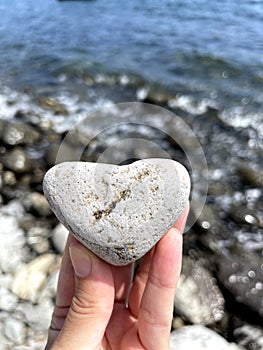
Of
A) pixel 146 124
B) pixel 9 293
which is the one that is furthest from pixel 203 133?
pixel 9 293

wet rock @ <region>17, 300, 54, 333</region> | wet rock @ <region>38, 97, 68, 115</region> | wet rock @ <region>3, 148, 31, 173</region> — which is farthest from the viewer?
wet rock @ <region>38, 97, 68, 115</region>

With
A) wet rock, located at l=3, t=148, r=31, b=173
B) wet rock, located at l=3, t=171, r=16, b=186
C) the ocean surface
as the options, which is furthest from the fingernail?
wet rock, located at l=3, t=148, r=31, b=173

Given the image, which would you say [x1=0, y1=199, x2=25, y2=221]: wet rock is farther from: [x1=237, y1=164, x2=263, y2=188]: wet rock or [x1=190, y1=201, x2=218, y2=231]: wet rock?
[x1=237, y1=164, x2=263, y2=188]: wet rock

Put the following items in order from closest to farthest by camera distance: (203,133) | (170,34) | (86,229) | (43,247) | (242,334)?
1. (86,229)
2. (242,334)
3. (43,247)
4. (203,133)
5. (170,34)

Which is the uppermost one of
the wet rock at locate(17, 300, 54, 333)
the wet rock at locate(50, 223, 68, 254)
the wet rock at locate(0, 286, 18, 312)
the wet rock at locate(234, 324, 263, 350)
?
the wet rock at locate(50, 223, 68, 254)

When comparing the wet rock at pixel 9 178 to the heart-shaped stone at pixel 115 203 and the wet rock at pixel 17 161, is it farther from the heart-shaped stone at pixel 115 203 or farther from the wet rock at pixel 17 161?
the heart-shaped stone at pixel 115 203

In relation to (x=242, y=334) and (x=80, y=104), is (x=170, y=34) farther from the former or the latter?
(x=242, y=334)

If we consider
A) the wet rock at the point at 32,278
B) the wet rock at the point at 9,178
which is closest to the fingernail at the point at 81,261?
the wet rock at the point at 32,278

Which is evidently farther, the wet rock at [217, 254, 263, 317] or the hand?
the wet rock at [217, 254, 263, 317]
